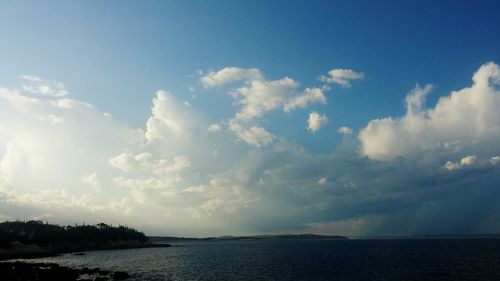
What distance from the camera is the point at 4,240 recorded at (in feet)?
644

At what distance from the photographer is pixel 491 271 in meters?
87.4

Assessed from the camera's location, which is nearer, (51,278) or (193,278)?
(51,278)

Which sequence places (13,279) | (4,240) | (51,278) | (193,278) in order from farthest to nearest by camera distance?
(4,240)
(193,278)
(51,278)
(13,279)

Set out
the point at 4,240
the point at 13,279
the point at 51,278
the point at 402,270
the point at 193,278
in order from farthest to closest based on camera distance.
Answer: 1. the point at 4,240
2. the point at 402,270
3. the point at 193,278
4. the point at 51,278
5. the point at 13,279

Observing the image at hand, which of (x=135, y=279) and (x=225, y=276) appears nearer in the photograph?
(x=135, y=279)

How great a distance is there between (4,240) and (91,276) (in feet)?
465

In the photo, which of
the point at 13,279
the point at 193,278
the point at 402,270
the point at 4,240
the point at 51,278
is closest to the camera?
the point at 13,279

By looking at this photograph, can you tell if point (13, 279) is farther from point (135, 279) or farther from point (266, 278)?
point (266, 278)

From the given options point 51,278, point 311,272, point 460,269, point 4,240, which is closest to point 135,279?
point 51,278

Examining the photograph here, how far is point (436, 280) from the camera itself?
2921 inches

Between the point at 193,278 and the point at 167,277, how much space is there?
619 centimetres

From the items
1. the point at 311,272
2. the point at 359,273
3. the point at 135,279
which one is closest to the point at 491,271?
the point at 359,273

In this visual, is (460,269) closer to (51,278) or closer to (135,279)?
(135,279)

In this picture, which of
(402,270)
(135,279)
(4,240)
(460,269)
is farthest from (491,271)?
(4,240)
